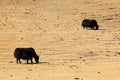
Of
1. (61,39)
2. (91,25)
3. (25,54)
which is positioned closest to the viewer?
(25,54)

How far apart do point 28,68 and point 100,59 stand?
359cm

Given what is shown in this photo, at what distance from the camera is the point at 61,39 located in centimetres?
2655

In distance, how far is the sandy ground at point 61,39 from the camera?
1656cm

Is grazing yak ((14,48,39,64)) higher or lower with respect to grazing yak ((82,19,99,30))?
lower

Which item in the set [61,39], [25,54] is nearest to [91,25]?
[61,39]

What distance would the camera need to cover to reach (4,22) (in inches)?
1352

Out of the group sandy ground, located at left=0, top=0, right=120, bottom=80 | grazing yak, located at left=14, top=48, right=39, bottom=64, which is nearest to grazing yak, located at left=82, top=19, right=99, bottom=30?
sandy ground, located at left=0, top=0, right=120, bottom=80

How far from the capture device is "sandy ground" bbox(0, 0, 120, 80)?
16.6 m

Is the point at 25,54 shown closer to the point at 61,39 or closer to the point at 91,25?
the point at 61,39

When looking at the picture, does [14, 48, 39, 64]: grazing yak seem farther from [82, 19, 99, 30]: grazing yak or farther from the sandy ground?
[82, 19, 99, 30]: grazing yak

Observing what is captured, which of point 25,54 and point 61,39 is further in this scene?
point 61,39

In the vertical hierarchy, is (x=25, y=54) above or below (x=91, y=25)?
below

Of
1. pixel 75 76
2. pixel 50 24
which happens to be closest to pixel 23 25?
pixel 50 24

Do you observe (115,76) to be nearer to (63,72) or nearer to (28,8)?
(63,72)
